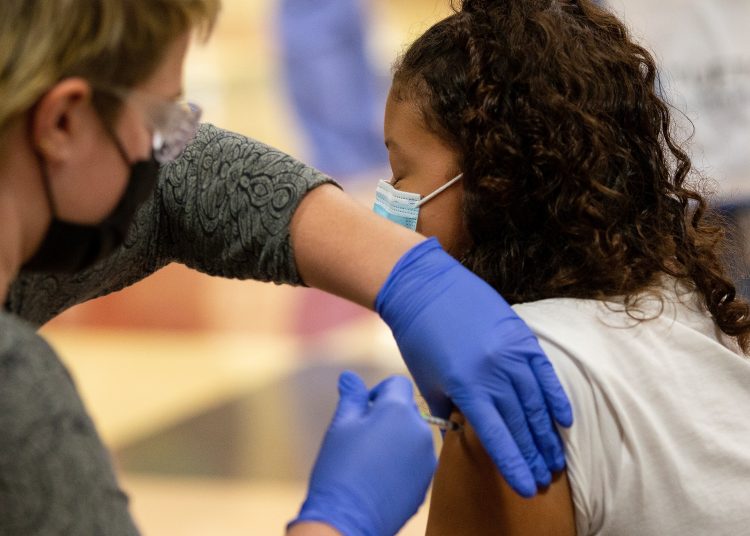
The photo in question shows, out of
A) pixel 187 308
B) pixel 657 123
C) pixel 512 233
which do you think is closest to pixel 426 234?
pixel 512 233

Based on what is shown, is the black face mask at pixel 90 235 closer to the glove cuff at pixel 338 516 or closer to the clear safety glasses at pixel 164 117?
the clear safety glasses at pixel 164 117

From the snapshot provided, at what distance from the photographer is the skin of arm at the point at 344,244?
135 cm

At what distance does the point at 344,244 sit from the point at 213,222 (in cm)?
25

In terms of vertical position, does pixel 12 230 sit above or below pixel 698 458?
above

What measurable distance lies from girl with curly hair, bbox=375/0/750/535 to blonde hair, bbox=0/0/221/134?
53 cm

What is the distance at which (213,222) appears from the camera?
1495 mm

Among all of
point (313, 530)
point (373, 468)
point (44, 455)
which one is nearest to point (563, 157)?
point (373, 468)

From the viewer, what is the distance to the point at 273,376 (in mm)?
4570

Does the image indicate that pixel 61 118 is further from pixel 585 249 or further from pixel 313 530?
pixel 585 249

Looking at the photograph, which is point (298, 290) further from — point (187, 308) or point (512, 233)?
point (512, 233)

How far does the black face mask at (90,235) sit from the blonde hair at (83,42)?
9 cm

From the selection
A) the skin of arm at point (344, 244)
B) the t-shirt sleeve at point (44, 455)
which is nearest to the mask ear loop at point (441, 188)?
the skin of arm at point (344, 244)

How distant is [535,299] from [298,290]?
409 cm

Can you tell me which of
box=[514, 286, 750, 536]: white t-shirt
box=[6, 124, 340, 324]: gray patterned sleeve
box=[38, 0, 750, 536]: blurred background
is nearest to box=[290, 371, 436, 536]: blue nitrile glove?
box=[514, 286, 750, 536]: white t-shirt
